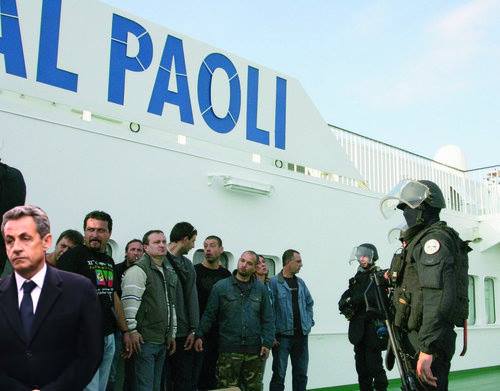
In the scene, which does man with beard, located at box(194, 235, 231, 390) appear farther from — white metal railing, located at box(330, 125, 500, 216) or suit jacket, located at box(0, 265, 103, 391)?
white metal railing, located at box(330, 125, 500, 216)

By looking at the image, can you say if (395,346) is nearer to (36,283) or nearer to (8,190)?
(36,283)

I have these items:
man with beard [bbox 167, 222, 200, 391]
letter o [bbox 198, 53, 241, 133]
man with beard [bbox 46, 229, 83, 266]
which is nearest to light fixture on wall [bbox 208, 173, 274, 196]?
letter o [bbox 198, 53, 241, 133]

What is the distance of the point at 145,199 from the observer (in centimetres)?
667

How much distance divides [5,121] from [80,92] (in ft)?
3.35

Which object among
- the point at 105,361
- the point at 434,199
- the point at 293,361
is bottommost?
the point at 293,361

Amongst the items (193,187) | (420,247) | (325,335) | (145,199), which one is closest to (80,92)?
(145,199)

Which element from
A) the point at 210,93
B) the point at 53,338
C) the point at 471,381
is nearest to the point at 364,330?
the point at 210,93

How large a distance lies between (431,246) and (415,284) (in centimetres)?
27

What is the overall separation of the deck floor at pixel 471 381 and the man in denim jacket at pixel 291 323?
208 cm

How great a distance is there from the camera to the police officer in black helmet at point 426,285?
3.08m

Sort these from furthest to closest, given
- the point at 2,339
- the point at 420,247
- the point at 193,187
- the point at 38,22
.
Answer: the point at 193,187 < the point at 38,22 < the point at 420,247 < the point at 2,339

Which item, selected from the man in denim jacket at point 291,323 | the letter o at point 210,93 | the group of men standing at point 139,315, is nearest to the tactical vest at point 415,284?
the group of men standing at point 139,315

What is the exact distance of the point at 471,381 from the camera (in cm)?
1032

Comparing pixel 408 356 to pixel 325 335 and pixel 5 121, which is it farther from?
pixel 325 335
